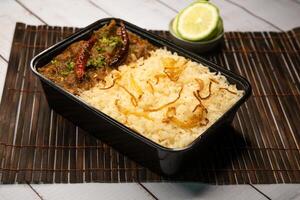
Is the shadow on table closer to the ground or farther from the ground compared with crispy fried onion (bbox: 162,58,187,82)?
closer to the ground

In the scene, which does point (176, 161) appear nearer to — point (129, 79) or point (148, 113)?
point (148, 113)

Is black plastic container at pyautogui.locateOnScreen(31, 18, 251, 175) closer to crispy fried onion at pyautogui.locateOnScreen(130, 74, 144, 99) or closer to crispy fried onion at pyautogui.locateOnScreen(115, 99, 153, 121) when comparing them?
crispy fried onion at pyautogui.locateOnScreen(115, 99, 153, 121)

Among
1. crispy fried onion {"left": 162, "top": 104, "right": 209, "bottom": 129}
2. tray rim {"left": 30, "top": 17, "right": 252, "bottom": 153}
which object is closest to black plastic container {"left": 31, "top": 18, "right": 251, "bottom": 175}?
tray rim {"left": 30, "top": 17, "right": 252, "bottom": 153}

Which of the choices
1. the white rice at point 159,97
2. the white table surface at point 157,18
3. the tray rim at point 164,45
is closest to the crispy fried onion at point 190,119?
the white rice at point 159,97

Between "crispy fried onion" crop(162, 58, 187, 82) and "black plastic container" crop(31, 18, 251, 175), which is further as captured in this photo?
"crispy fried onion" crop(162, 58, 187, 82)

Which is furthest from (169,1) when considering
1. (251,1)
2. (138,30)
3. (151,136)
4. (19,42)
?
(151,136)

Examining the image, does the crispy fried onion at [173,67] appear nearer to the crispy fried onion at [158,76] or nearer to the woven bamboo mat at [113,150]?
the crispy fried onion at [158,76]
